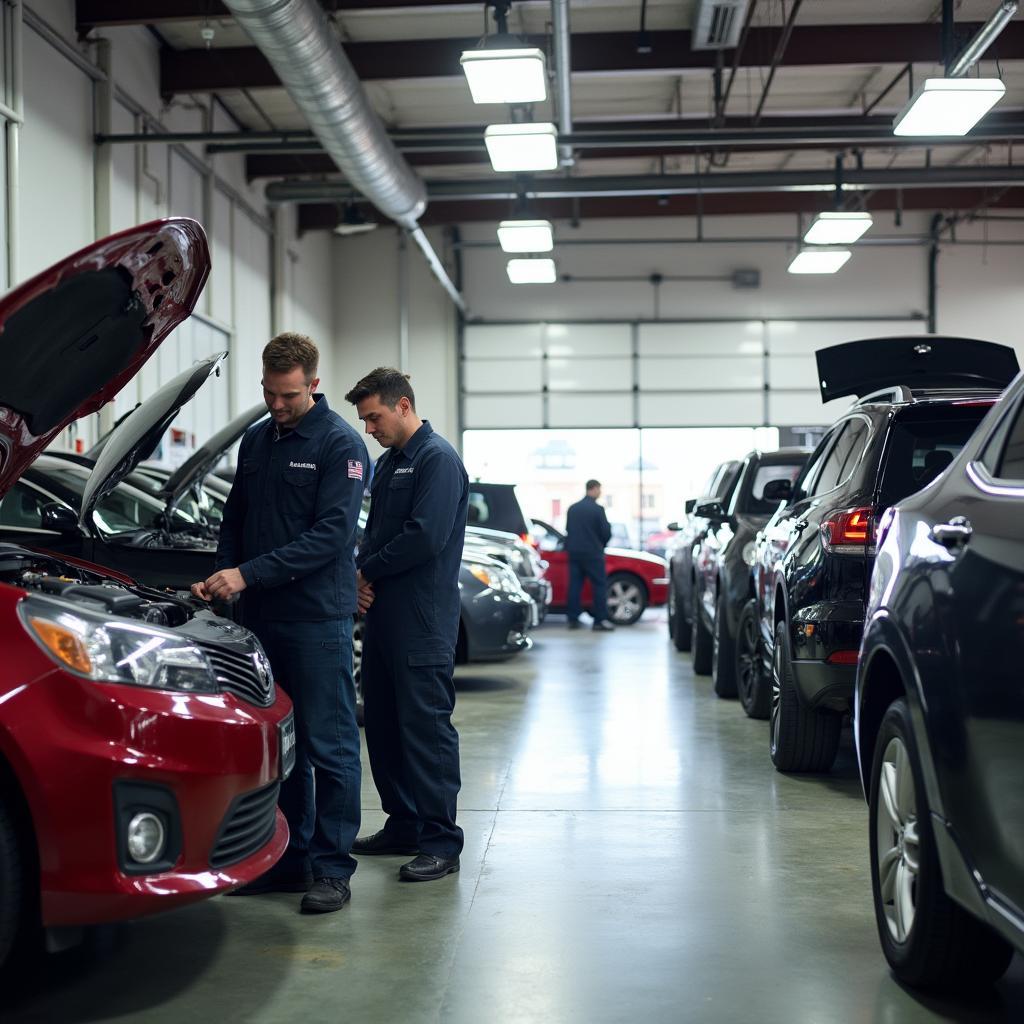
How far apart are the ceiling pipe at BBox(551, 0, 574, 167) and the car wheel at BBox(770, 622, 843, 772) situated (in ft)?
18.6

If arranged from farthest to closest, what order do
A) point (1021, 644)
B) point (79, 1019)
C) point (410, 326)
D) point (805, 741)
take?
1. point (410, 326)
2. point (805, 741)
3. point (79, 1019)
4. point (1021, 644)

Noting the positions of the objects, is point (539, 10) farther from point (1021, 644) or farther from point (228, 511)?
point (1021, 644)

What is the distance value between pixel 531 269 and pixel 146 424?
41.1ft

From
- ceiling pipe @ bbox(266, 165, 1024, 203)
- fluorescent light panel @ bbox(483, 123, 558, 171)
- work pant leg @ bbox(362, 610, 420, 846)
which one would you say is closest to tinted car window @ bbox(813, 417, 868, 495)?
work pant leg @ bbox(362, 610, 420, 846)

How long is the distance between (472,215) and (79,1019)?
17.9 m

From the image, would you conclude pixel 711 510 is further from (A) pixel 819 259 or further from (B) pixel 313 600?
(A) pixel 819 259

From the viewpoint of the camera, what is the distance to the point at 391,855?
479cm

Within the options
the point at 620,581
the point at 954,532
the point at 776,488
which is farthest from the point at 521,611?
the point at 620,581

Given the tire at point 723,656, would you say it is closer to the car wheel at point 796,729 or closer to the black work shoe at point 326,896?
the car wheel at point 796,729

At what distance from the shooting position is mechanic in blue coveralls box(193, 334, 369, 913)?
405 centimetres

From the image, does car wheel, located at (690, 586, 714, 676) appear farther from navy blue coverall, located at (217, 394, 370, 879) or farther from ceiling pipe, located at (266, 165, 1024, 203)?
navy blue coverall, located at (217, 394, 370, 879)

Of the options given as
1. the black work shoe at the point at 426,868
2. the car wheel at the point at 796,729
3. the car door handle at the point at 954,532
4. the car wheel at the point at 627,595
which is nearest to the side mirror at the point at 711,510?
the car wheel at the point at 796,729

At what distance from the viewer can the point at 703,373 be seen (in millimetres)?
21547

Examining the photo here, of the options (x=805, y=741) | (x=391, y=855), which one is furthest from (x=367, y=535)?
(x=805, y=741)
